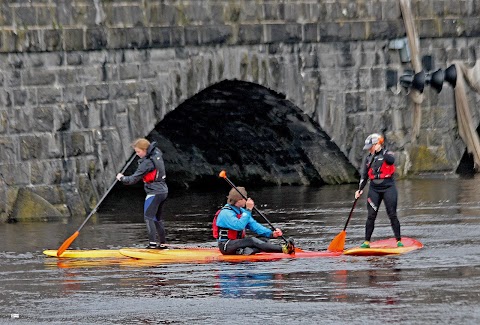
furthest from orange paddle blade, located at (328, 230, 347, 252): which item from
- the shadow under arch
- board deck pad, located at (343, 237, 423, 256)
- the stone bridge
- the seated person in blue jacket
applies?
the shadow under arch

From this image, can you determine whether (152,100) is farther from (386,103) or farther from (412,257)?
(412,257)

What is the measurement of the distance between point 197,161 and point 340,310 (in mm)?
15785

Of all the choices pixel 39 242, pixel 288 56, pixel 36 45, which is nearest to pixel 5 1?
pixel 36 45

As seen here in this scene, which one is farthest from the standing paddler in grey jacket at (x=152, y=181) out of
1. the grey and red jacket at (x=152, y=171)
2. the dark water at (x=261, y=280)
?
the dark water at (x=261, y=280)

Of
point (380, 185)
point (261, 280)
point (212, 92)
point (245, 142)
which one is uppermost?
point (212, 92)

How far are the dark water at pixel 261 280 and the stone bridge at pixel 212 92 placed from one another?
3.83 feet

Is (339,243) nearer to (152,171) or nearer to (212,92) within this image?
(152,171)

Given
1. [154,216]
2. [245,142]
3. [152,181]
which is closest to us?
[154,216]

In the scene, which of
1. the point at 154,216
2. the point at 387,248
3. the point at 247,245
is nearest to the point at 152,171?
the point at 154,216

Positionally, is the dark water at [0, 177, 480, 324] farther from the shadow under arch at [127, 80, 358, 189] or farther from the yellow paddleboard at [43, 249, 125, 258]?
the shadow under arch at [127, 80, 358, 189]

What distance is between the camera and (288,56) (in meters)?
25.1

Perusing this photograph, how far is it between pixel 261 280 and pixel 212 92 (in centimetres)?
1016

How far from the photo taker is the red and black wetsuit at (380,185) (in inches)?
696

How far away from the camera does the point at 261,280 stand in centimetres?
1524
